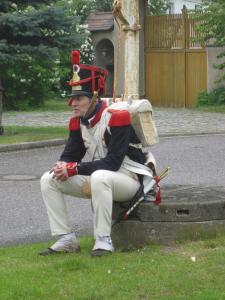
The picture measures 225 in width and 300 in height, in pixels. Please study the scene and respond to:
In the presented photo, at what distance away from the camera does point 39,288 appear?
5414mm

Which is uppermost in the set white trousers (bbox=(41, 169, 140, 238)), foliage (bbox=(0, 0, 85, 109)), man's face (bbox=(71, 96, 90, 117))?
foliage (bbox=(0, 0, 85, 109))

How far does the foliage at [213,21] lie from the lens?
24109mm

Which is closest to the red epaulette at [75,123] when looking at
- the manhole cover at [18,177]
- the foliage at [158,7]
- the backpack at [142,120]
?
the backpack at [142,120]

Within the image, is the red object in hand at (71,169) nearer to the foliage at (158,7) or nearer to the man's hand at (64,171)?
the man's hand at (64,171)

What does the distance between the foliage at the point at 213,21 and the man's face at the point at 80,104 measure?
58.6 feet

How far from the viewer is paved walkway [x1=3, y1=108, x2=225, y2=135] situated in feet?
62.1

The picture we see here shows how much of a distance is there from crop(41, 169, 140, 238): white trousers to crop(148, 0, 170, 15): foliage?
29.4 meters

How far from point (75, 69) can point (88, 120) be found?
39 cm

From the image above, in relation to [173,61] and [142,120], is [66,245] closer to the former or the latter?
[142,120]

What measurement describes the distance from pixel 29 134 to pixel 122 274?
11.6 m

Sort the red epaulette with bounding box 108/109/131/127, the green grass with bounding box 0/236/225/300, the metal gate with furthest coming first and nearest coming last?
the metal gate, the red epaulette with bounding box 108/109/131/127, the green grass with bounding box 0/236/225/300

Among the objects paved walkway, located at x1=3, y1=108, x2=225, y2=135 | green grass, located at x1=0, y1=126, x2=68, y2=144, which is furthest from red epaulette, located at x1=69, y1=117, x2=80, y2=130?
paved walkway, located at x1=3, y1=108, x2=225, y2=135

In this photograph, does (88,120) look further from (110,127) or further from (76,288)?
(76,288)

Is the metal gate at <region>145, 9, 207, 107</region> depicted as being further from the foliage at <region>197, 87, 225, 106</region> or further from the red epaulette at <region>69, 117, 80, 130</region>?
the red epaulette at <region>69, 117, 80, 130</region>
